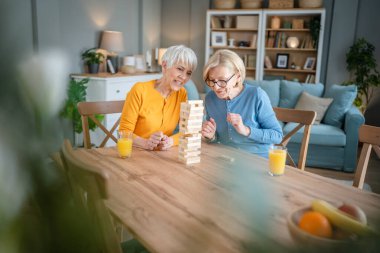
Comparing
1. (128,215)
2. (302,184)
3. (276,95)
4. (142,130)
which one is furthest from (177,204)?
(276,95)

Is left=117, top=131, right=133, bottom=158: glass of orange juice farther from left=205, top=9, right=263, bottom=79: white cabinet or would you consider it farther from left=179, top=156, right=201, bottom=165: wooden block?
left=205, top=9, right=263, bottom=79: white cabinet

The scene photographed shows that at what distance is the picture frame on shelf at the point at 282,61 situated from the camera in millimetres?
4898

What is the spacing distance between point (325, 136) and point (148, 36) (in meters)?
2.83

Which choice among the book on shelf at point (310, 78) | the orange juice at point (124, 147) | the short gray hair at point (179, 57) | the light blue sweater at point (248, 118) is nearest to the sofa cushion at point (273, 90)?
the book on shelf at point (310, 78)

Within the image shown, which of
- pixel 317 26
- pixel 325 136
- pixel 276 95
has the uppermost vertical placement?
pixel 317 26

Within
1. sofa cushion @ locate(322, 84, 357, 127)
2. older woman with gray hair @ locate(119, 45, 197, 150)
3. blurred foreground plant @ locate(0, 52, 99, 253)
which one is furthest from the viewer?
sofa cushion @ locate(322, 84, 357, 127)

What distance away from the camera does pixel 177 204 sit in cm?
84

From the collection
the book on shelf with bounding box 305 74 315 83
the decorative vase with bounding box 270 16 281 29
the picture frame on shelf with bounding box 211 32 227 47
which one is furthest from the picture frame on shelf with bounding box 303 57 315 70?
the picture frame on shelf with bounding box 211 32 227 47

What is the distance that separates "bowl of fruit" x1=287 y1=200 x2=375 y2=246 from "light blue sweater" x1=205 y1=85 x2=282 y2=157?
3.88 feet

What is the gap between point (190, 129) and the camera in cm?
110

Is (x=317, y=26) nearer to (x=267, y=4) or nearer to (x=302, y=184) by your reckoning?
(x=267, y=4)

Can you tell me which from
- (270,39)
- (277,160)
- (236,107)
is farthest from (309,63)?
(277,160)

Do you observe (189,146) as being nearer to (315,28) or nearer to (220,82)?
(220,82)

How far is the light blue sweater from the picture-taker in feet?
4.84
